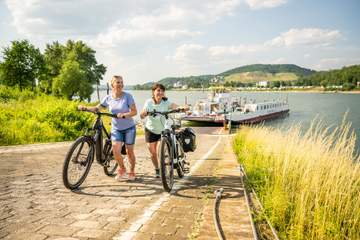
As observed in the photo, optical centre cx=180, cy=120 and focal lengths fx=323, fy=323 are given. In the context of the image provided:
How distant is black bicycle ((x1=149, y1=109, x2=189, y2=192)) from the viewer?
5152 millimetres

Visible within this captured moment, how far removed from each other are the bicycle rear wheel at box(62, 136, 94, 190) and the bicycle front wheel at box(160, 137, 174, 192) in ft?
4.10

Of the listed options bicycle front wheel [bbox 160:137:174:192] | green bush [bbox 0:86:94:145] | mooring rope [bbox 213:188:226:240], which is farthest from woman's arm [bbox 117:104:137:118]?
green bush [bbox 0:86:94:145]

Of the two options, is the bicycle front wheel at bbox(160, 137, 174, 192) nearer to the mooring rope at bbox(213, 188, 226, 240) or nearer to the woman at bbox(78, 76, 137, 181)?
the woman at bbox(78, 76, 137, 181)

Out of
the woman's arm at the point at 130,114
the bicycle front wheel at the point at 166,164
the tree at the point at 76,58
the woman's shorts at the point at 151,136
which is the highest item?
the tree at the point at 76,58

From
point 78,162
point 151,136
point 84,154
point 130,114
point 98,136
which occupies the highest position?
point 130,114

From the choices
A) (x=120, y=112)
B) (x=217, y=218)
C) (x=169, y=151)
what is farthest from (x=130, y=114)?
(x=217, y=218)

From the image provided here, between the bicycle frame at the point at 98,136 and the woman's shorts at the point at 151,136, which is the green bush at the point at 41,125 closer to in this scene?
the bicycle frame at the point at 98,136

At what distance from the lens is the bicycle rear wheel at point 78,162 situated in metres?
5.03

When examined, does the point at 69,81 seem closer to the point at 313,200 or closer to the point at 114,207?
the point at 114,207

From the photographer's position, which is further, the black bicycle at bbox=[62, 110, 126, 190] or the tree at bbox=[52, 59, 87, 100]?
the tree at bbox=[52, 59, 87, 100]

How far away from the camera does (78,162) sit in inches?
207

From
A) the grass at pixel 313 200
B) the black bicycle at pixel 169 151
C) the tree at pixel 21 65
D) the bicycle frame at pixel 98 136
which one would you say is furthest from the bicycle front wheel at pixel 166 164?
the tree at pixel 21 65

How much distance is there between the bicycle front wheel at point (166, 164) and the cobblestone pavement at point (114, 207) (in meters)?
0.18

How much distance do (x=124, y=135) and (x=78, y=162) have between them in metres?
0.96
